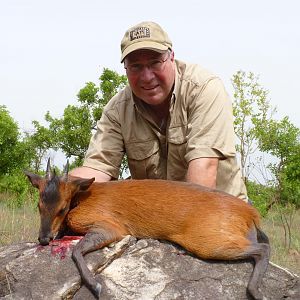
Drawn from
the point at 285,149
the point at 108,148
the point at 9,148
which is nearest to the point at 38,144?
the point at 9,148

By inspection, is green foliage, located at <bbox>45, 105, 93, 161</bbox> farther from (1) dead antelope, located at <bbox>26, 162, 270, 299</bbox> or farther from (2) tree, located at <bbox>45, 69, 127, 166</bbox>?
(1) dead antelope, located at <bbox>26, 162, 270, 299</bbox>

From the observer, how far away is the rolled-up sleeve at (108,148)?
6.62 metres

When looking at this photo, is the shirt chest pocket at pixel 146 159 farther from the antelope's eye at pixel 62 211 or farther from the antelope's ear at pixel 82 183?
the antelope's eye at pixel 62 211

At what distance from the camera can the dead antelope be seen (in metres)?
4.27

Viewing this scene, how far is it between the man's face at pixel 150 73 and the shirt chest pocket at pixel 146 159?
0.62 m

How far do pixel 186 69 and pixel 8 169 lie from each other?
21037mm

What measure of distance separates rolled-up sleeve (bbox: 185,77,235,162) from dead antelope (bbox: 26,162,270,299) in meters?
1.14

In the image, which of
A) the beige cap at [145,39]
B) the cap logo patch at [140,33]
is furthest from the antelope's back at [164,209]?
the cap logo patch at [140,33]

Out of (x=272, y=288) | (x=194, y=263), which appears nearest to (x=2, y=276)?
(x=194, y=263)

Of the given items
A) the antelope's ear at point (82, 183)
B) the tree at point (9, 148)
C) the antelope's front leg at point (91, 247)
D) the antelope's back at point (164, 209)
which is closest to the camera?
the antelope's front leg at point (91, 247)

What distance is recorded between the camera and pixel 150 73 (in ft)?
19.3

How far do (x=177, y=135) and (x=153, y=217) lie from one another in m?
1.86

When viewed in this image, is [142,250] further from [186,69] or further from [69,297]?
[186,69]

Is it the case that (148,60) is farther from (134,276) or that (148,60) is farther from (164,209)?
(134,276)
